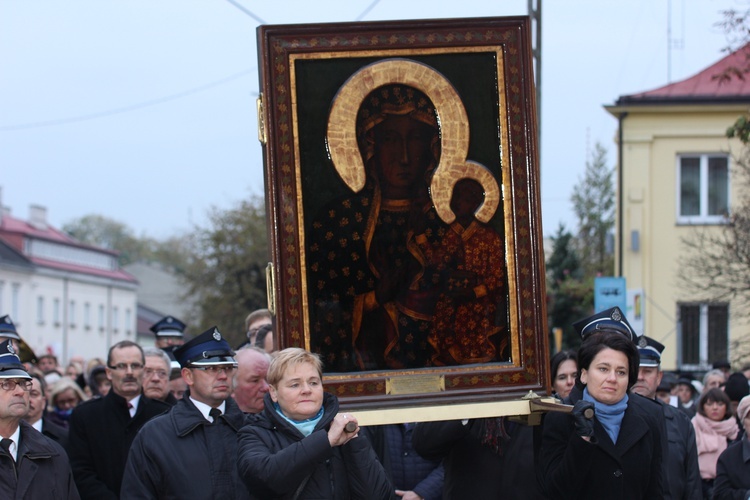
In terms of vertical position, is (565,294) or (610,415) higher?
(610,415)

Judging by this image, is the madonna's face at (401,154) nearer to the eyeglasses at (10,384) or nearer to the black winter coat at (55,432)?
the eyeglasses at (10,384)

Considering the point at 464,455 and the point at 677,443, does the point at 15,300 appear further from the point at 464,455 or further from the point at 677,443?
the point at 464,455

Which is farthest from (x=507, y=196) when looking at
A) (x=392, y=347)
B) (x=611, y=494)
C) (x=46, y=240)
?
(x=46, y=240)

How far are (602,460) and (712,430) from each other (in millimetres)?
5850

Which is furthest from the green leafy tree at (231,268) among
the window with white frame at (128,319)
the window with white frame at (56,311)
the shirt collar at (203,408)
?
the window with white frame at (128,319)

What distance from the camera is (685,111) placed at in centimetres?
3341

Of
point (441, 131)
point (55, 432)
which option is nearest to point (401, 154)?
point (441, 131)

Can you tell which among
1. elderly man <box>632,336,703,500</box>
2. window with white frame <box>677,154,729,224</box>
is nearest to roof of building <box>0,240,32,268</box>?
window with white frame <box>677,154,729,224</box>

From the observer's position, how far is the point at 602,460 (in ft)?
21.4

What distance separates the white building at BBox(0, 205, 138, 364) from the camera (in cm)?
7012

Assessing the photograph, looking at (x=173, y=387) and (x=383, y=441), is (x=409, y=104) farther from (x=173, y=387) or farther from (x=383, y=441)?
(x=173, y=387)

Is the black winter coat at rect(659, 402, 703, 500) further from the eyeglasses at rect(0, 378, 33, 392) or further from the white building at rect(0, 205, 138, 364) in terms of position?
the white building at rect(0, 205, 138, 364)

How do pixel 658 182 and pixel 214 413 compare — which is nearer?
pixel 214 413

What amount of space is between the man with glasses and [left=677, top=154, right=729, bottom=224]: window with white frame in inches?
998
